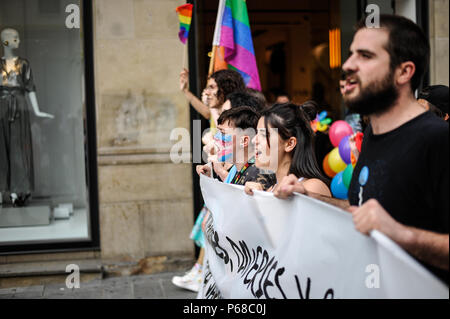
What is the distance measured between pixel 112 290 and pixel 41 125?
2508 mm

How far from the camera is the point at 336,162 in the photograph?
5.95m

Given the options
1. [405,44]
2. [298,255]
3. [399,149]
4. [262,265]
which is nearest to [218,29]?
[262,265]

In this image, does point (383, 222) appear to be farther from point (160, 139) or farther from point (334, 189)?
point (160, 139)

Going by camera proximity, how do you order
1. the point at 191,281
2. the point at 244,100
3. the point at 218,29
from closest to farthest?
1. the point at 244,100
2. the point at 218,29
3. the point at 191,281

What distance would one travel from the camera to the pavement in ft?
19.5

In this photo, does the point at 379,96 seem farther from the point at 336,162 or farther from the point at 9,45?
the point at 9,45

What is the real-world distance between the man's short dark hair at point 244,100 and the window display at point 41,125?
279 centimetres

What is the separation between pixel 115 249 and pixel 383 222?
5306 millimetres

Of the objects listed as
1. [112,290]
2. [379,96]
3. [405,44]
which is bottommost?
[112,290]

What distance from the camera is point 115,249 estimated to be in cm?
672

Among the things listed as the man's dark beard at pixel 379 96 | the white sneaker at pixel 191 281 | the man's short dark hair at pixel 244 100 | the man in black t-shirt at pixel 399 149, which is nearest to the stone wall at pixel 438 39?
the man's short dark hair at pixel 244 100

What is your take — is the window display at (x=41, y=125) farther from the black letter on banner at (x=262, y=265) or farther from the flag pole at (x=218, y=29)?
the black letter on banner at (x=262, y=265)

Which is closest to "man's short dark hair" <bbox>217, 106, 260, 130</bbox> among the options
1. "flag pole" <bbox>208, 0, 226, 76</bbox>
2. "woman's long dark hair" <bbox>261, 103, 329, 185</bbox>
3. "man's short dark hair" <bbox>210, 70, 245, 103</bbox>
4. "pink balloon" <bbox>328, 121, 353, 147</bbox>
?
"woman's long dark hair" <bbox>261, 103, 329, 185</bbox>
